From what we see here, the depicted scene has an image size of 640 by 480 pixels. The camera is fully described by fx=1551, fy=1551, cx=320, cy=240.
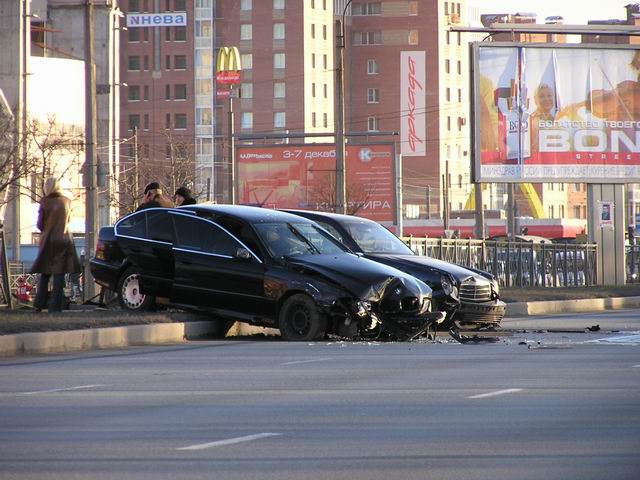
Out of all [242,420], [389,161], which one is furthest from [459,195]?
[242,420]

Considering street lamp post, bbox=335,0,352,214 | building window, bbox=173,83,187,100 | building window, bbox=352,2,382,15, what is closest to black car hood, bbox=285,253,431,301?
street lamp post, bbox=335,0,352,214

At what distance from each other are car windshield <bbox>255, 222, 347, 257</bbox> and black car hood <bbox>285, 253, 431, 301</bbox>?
0.32m

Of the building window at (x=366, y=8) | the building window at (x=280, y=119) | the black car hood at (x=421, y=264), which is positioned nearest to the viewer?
the black car hood at (x=421, y=264)

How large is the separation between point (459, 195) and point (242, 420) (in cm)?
16001

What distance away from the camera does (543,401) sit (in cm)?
1144

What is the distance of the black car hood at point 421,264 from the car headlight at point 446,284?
0.21 metres

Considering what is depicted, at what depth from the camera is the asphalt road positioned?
816 cm

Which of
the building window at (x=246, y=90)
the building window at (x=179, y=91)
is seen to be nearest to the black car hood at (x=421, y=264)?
the building window at (x=246, y=90)

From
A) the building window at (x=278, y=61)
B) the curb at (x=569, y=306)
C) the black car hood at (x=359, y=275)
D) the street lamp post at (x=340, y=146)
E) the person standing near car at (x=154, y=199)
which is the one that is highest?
the building window at (x=278, y=61)

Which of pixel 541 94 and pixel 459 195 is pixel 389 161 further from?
pixel 459 195

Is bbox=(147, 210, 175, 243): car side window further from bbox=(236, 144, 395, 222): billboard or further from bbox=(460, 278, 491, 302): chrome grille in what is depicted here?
bbox=(236, 144, 395, 222): billboard

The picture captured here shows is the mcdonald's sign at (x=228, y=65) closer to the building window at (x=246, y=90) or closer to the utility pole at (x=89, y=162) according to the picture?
the building window at (x=246, y=90)

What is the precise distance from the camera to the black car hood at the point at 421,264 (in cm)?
2192

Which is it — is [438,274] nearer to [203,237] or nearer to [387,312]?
[387,312]
